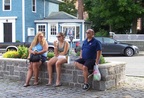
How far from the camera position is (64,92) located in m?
8.38

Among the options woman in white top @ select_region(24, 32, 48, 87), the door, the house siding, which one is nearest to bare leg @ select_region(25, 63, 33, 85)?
woman in white top @ select_region(24, 32, 48, 87)

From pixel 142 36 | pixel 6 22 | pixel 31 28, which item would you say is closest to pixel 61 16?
pixel 31 28

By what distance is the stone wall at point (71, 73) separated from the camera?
28.0ft

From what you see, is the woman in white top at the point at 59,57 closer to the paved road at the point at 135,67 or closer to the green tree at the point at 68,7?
the paved road at the point at 135,67

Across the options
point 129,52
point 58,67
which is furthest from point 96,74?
point 129,52

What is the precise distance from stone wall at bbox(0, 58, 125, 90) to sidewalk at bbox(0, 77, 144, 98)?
8.2 inches

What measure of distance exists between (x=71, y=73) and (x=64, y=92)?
2.72 feet

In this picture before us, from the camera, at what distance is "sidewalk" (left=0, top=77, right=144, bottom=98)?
26.0ft

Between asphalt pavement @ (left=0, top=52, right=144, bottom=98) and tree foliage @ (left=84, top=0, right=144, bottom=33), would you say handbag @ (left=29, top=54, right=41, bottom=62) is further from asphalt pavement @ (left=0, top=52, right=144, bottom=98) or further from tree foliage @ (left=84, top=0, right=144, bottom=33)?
tree foliage @ (left=84, top=0, right=144, bottom=33)

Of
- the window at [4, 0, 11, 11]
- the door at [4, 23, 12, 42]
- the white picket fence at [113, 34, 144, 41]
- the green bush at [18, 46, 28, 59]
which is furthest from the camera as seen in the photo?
the window at [4, 0, 11, 11]

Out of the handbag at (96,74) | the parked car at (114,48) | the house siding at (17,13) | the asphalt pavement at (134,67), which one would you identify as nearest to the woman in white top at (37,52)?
the handbag at (96,74)

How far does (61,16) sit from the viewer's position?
114ft

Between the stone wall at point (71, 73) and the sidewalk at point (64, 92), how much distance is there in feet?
0.68

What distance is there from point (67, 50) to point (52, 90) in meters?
1.33
